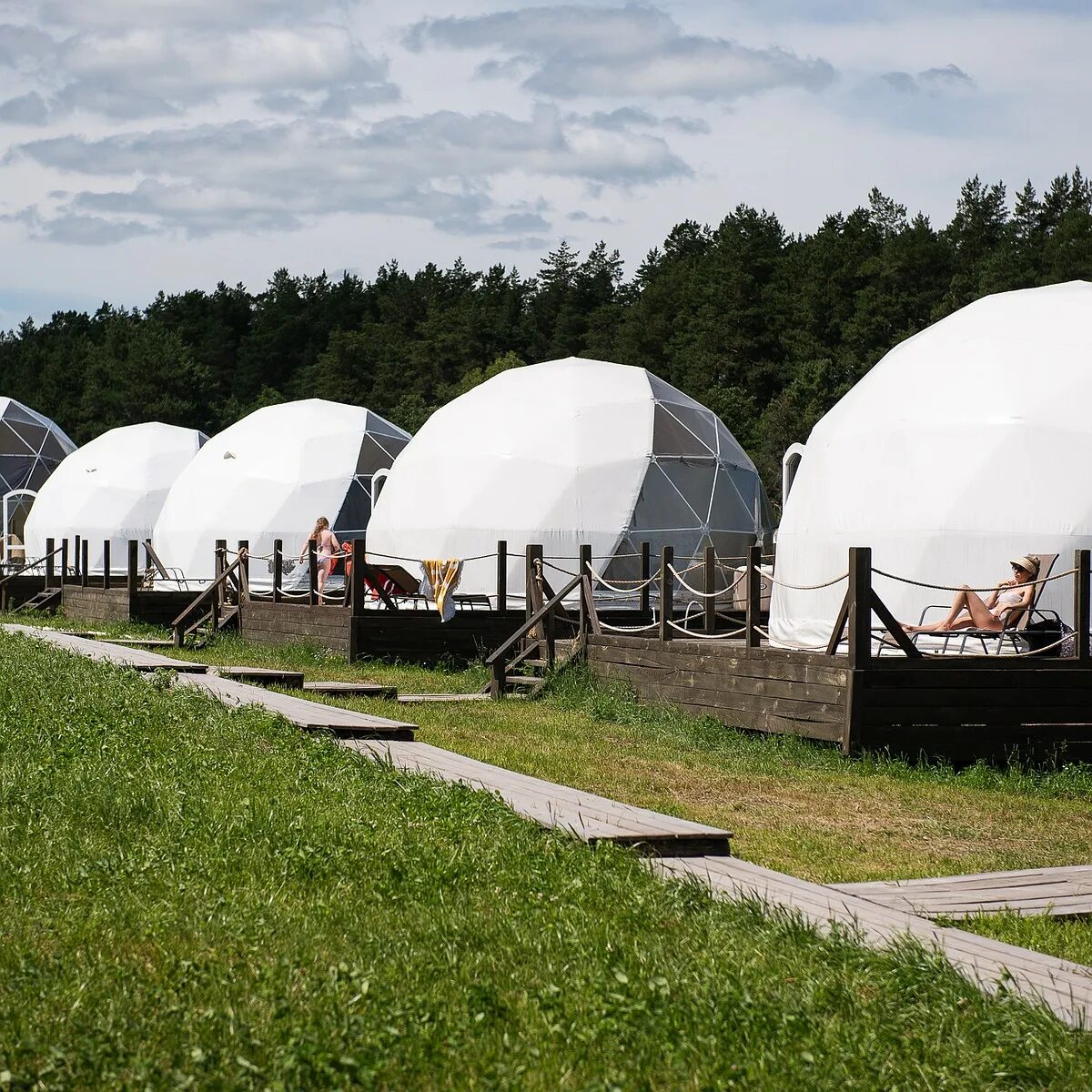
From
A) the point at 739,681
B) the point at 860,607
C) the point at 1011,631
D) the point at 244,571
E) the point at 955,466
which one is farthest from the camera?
the point at 244,571

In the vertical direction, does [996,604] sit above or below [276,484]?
below

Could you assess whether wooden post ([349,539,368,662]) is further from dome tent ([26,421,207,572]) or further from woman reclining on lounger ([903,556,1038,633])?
dome tent ([26,421,207,572])

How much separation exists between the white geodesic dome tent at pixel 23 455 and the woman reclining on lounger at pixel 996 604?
123 ft

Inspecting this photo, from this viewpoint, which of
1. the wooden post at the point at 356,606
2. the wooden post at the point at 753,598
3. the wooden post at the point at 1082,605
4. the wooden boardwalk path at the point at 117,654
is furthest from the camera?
the wooden post at the point at 356,606

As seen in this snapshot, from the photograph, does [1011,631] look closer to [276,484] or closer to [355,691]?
[355,691]

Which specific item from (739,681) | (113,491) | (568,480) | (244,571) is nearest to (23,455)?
(113,491)

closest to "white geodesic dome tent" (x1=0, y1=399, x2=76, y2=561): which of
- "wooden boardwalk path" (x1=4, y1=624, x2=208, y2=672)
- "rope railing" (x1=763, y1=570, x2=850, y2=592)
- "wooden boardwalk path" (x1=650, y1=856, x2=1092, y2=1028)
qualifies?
"wooden boardwalk path" (x1=4, y1=624, x2=208, y2=672)

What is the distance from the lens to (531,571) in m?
16.8

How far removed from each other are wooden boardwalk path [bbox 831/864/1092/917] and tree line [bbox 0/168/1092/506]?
4186cm

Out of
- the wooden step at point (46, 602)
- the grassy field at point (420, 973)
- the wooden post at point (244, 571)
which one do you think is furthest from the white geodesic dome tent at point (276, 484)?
the grassy field at point (420, 973)

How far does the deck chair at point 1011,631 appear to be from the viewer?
11984 millimetres

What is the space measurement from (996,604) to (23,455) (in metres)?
41.3

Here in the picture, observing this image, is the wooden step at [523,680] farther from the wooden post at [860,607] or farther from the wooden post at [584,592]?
the wooden post at [860,607]

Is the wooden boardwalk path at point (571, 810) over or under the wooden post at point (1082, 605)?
under
